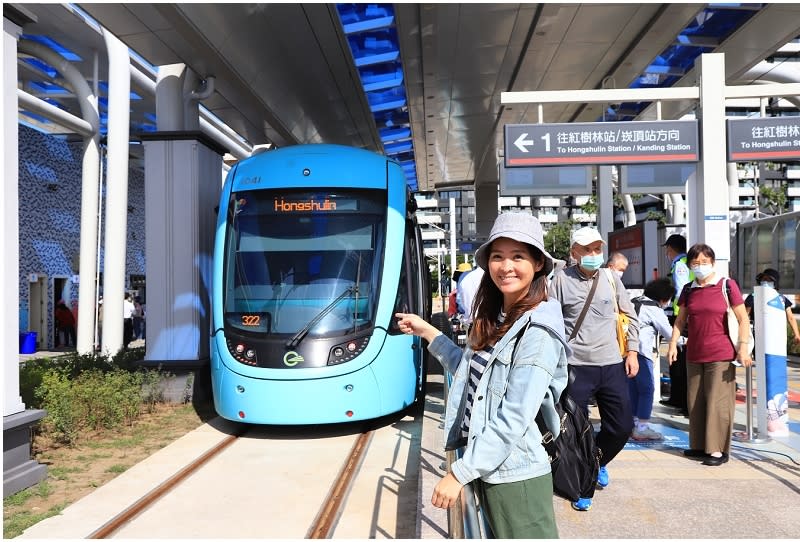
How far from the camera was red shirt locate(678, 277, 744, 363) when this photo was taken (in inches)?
211

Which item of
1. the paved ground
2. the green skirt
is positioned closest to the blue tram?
the paved ground

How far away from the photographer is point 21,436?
5316 millimetres

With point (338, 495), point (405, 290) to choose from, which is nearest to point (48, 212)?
point (405, 290)

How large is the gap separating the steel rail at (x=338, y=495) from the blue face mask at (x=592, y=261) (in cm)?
244

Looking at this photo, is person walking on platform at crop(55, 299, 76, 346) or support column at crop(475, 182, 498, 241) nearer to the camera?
person walking on platform at crop(55, 299, 76, 346)

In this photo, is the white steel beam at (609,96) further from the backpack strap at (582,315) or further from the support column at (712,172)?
the backpack strap at (582,315)

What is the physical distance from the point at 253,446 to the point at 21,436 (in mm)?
2238

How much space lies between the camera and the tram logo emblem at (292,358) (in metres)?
6.90

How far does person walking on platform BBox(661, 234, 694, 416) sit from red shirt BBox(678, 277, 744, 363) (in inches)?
70.4

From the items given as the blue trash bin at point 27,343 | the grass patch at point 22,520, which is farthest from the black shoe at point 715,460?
the blue trash bin at point 27,343

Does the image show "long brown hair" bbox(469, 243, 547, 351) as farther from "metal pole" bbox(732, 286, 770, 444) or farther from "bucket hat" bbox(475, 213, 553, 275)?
"metal pole" bbox(732, 286, 770, 444)

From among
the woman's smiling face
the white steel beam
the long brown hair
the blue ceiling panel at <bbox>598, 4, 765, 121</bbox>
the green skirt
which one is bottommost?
the green skirt

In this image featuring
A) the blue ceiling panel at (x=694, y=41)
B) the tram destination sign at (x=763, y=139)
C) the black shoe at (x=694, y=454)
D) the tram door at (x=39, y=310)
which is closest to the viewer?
the black shoe at (x=694, y=454)

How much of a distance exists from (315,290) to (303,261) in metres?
0.38
